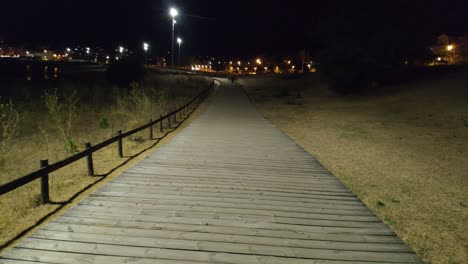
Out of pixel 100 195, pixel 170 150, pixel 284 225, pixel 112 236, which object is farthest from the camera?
pixel 170 150

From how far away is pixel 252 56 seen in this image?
5022 inches

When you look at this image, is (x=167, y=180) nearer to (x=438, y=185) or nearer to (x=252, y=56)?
(x=438, y=185)

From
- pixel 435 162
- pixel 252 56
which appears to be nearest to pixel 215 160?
pixel 435 162

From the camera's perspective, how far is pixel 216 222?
5508 millimetres

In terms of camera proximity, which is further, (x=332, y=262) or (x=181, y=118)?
(x=181, y=118)

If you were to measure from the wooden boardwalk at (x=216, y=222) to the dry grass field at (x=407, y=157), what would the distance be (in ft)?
2.73

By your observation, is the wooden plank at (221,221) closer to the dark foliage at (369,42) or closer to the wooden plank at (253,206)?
the wooden plank at (253,206)

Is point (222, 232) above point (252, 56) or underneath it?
underneath

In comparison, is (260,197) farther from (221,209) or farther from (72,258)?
(72,258)

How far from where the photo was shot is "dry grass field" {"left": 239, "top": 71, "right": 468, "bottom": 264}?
20.5 ft

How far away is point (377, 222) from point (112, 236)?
14.0 feet

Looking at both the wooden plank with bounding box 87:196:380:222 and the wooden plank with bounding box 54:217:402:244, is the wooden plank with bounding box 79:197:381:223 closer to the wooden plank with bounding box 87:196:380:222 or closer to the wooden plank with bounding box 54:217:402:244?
the wooden plank with bounding box 87:196:380:222

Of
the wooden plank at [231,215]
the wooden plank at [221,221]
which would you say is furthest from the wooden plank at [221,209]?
the wooden plank at [221,221]

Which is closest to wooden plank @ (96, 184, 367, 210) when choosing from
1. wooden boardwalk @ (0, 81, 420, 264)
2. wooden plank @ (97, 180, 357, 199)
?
wooden boardwalk @ (0, 81, 420, 264)
